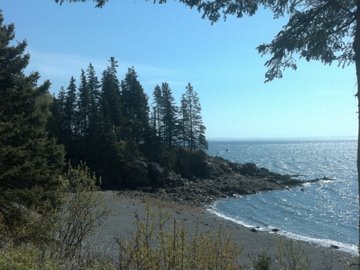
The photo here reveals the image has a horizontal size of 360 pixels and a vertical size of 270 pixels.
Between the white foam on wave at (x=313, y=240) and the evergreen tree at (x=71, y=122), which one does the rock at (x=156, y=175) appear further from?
the white foam on wave at (x=313, y=240)

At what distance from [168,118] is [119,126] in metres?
12.1

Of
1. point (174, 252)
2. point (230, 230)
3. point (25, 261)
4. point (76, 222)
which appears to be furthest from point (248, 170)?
point (25, 261)

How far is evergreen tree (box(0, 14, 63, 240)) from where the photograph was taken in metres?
13.7

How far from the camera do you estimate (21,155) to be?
17.1 m

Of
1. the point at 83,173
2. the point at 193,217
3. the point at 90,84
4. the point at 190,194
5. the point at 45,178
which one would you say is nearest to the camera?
the point at 83,173

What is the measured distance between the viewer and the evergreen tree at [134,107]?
70.2 meters

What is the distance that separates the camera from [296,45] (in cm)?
764

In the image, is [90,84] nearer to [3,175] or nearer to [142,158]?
[142,158]

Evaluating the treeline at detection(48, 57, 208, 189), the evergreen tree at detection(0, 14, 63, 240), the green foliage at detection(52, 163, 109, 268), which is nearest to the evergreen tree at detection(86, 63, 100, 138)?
the treeline at detection(48, 57, 208, 189)

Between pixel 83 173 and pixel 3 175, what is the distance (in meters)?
5.92

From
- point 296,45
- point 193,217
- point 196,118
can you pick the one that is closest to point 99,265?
point 296,45

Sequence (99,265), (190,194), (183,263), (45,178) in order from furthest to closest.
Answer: (190,194)
(45,178)
(99,265)
(183,263)

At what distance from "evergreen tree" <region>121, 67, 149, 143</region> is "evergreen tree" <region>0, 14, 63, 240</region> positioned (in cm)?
4059

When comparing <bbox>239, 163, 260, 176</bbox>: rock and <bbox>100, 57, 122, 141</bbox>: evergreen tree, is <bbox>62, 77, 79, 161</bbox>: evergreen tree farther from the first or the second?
<bbox>239, 163, 260, 176</bbox>: rock
